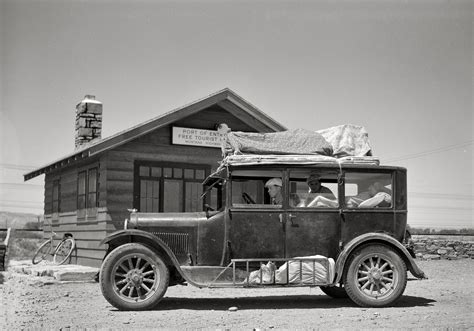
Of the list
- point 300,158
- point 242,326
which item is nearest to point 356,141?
point 300,158

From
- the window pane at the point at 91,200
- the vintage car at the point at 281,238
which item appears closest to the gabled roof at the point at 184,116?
the window pane at the point at 91,200

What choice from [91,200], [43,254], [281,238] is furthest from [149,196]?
[281,238]

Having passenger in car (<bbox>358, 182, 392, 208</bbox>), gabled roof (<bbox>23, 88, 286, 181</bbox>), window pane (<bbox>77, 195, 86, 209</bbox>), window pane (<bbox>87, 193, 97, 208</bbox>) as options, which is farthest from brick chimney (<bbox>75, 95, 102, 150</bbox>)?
passenger in car (<bbox>358, 182, 392, 208</bbox>)

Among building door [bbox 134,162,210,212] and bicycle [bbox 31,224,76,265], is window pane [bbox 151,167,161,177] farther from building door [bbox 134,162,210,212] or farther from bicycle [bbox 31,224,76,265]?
bicycle [bbox 31,224,76,265]

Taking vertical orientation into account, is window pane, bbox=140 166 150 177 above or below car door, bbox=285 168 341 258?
above

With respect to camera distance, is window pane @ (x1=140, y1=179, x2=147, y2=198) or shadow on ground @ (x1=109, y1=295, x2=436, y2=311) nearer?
shadow on ground @ (x1=109, y1=295, x2=436, y2=311)

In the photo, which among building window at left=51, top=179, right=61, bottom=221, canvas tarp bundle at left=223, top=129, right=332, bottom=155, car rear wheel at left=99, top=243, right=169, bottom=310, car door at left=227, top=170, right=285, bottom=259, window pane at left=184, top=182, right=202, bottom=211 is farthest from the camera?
building window at left=51, top=179, right=61, bottom=221

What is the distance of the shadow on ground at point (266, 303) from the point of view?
325 inches

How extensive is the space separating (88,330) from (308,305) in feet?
11.0

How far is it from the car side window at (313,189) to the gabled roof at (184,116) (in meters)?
6.16

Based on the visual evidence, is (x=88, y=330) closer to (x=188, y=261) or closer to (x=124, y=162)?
(x=188, y=261)

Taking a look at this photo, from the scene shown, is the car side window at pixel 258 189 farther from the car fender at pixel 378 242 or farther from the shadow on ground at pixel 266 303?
the shadow on ground at pixel 266 303

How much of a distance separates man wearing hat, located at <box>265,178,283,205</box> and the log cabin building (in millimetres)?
5952

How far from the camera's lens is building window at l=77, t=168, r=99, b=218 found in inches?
585
